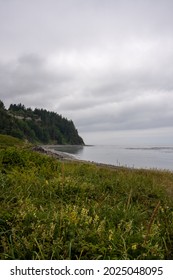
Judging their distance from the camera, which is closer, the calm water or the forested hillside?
the calm water

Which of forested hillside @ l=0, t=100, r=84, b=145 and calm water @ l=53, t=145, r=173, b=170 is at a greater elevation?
forested hillside @ l=0, t=100, r=84, b=145

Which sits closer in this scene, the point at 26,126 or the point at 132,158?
the point at 132,158

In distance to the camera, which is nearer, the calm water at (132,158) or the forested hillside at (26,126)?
the calm water at (132,158)

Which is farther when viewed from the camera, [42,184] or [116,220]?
[42,184]

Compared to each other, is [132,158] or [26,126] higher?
[26,126]

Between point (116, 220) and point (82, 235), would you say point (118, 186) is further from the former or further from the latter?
point (82, 235)

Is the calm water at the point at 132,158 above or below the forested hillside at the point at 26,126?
below
